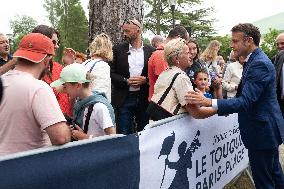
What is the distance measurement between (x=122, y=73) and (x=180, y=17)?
4419 centimetres

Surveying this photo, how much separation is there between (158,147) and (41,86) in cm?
103

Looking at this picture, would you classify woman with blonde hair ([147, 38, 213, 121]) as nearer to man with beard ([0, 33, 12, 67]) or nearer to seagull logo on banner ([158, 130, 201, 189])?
seagull logo on banner ([158, 130, 201, 189])

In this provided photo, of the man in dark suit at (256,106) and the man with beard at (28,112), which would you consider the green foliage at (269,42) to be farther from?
the man with beard at (28,112)

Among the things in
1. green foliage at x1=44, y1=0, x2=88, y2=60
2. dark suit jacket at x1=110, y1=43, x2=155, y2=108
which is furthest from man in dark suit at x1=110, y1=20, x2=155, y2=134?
green foliage at x1=44, y1=0, x2=88, y2=60

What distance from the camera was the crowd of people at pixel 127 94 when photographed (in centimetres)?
246

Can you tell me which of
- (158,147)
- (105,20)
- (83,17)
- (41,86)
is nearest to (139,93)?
(105,20)

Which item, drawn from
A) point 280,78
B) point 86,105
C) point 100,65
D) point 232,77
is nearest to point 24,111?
point 86,105

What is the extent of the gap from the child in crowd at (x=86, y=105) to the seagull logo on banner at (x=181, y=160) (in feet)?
1.78

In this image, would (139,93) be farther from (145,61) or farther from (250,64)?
(250,64)

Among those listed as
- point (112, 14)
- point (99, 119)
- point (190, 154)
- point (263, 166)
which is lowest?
point (263, 166)

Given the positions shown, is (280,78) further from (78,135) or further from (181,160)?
(78,135)

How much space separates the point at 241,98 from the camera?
3723 mm

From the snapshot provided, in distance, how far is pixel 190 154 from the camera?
3689mm

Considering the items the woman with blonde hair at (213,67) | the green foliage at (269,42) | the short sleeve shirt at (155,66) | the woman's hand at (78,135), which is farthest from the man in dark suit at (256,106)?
the green foliage at (269,42)
